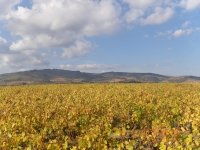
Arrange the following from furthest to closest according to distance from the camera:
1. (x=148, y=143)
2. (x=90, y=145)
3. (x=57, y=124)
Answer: (x=57, y=124)
(x=148, y=143)
(x=90, y=145)

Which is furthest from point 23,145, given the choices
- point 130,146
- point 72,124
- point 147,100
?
point 147,100

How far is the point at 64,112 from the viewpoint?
19.4 m

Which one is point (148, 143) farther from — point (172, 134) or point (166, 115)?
point (166, 115)

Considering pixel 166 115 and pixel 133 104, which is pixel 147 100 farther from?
pixel 166 115

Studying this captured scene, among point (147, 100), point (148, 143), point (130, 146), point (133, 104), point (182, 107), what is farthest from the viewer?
point (147, 100)

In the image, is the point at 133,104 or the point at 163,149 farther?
the point at 133,104

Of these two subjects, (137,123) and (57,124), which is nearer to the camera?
(57,124)

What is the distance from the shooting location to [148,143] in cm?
1171

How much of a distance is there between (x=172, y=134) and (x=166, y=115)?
7.92 meters

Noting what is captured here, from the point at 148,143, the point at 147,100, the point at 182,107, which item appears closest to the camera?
the point at 148,143

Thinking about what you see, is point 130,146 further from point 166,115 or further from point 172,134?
point 166,115

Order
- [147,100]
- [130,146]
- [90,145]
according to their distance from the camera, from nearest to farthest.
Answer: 1. [130,146]
2. [90,145]
3. [147,100]

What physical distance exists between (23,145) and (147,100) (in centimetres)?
1515

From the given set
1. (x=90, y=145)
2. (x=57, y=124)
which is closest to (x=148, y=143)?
(x=90, y=145)
